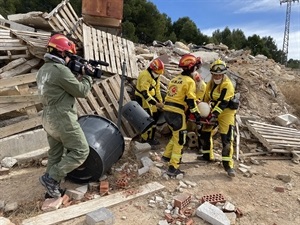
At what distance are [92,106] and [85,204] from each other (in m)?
2.69

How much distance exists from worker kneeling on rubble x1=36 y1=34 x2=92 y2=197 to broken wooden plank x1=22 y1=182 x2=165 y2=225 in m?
0.31

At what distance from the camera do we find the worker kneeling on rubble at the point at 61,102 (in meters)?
3.92

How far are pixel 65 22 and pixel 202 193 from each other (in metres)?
5.82

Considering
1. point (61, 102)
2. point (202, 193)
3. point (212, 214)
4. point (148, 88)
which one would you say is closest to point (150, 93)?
point (148, 88)

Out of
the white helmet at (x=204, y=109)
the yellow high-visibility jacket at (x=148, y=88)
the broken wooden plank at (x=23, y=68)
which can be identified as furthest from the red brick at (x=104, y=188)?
the broken wooden plank at (x=23, y=68)

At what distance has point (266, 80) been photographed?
9.66 meters

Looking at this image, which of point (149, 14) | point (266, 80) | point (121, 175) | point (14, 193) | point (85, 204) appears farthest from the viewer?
point (149, 14)

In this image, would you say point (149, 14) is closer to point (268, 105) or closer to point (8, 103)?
point (268, 105)

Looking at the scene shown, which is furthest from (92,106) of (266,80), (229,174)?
(266,80)

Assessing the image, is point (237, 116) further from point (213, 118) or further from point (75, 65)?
point (75, 65)

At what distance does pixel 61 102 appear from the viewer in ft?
13.1

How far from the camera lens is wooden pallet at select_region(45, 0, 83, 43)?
8.06 metres

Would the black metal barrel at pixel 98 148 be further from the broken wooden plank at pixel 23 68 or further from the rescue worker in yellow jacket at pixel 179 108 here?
the broken wooden plank at pixel 23 68

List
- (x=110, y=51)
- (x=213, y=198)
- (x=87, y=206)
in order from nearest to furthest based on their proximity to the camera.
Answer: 1. (x=87, y=206)
2. (x=213, y=198)
3. (x=110, y=51)
